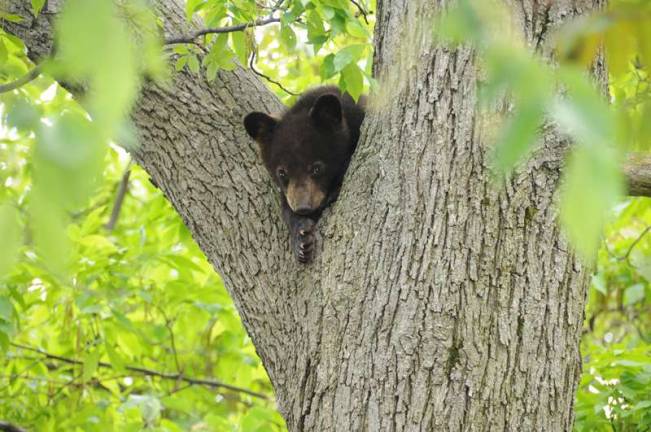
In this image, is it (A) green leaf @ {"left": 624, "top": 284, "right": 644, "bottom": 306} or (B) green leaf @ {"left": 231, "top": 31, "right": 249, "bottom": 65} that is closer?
(B) green leaf @ {"left": 231, "top": 31, "right": 249, "bottom": 65}

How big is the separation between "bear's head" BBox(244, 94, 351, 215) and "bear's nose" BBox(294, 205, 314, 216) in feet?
1.69

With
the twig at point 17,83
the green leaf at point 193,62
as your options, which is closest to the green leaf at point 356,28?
the green leaf at point 193,62

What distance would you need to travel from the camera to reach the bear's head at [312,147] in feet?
16.1

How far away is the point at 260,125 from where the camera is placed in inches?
170

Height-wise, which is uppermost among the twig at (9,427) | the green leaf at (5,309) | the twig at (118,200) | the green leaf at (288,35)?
the twig at (118,200)

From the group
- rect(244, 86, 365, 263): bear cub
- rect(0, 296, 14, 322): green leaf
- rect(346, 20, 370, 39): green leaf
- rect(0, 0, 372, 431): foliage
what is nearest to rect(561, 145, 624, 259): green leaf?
rect(0, 0, 372, 431): foliage

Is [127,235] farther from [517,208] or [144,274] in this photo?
[517,208]

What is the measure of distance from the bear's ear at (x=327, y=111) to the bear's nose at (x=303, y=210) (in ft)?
3.06

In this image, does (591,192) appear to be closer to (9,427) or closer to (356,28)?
(356,28)

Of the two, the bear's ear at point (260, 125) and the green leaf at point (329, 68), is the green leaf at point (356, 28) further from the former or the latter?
the bear's ear at point (260, 125)

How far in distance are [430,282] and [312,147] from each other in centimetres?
237

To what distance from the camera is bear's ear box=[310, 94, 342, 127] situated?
494cm

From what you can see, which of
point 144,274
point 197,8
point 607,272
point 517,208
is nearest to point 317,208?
point 197,8

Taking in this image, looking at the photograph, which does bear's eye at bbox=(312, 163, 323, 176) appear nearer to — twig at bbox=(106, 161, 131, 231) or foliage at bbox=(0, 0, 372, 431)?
foliage at bbox=(0, 0, 372, 431)
